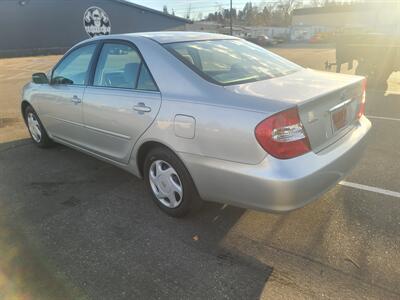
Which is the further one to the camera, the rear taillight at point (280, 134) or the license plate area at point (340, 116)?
the license plate area at point (340, 116)

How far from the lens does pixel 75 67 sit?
441 centimetres

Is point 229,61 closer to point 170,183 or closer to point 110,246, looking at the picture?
point 170,183

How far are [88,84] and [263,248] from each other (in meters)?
2.55

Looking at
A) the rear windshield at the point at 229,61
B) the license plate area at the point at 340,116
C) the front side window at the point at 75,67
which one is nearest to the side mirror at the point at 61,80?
the front side window at the point at 75,67

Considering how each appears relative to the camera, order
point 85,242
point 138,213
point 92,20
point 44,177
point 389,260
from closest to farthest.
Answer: point 389,260
point 85,242
point 138,213
point 44,177
point 92,20

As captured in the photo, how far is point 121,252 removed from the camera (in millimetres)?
2891

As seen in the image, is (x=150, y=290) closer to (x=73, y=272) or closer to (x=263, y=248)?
(x=73, y=272)

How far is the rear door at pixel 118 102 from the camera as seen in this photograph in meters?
3.27

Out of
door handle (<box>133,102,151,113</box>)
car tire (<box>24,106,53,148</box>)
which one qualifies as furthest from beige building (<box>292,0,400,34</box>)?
door handle (<box>133,102,151,113</box>)

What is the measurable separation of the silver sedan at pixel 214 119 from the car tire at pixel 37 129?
1.22 meters

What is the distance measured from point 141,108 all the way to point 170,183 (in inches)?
28.2

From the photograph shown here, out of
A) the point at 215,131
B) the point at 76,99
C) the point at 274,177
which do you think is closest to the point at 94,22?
the point at 76,99

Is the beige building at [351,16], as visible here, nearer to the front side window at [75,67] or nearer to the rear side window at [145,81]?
the front side window at [75,67]

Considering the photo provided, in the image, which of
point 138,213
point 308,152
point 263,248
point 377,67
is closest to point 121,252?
point 138,213
